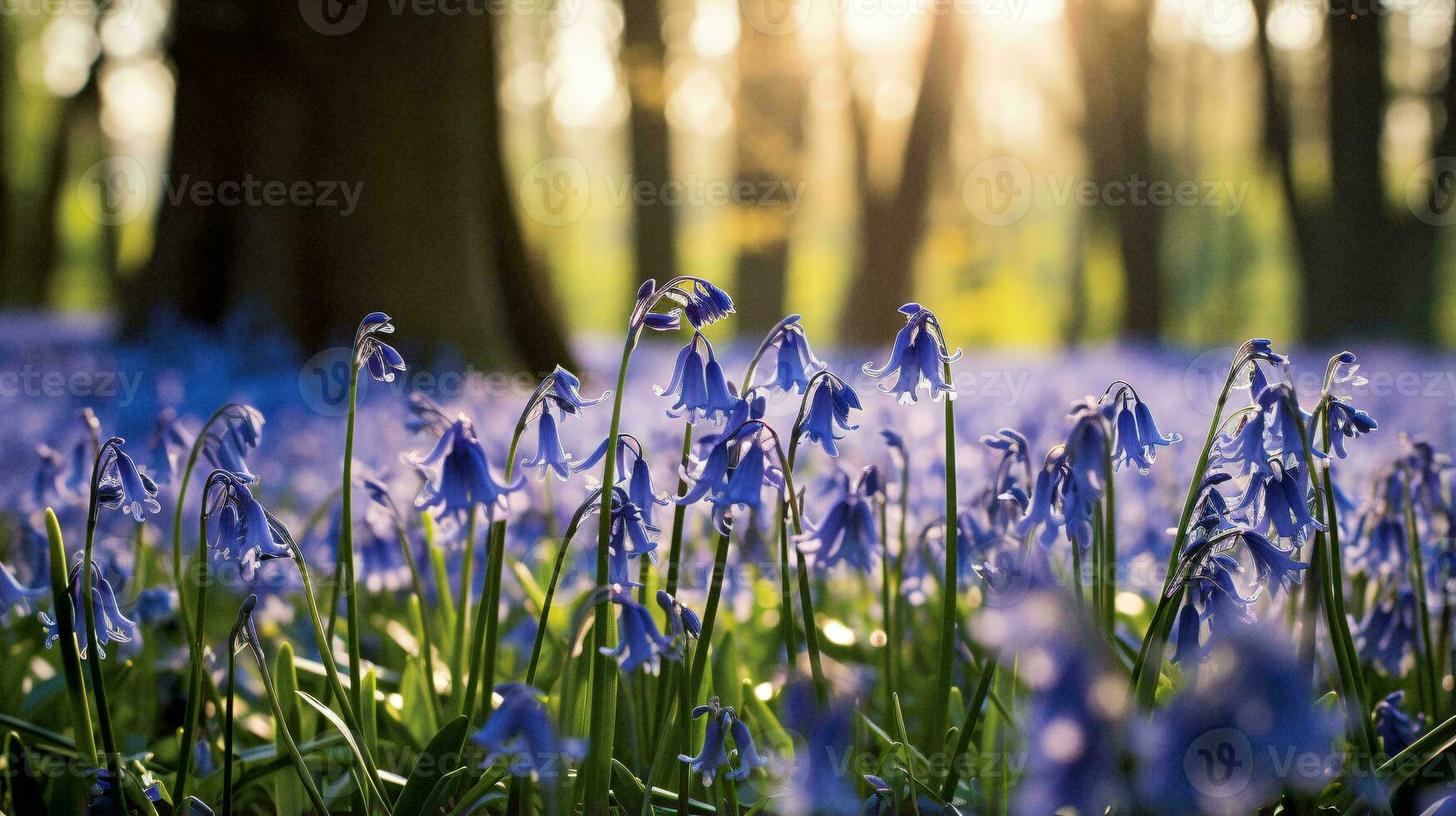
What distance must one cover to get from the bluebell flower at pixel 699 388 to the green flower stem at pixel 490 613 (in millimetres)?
295

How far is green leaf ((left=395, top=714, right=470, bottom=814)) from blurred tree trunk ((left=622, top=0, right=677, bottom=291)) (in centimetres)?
1528

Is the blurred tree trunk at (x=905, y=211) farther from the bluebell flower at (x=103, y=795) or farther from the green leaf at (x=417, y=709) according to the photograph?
the bluebell flower at (x=103, y=795)

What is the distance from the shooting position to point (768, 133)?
21328mm

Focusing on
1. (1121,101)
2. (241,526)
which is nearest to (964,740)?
(241,526)

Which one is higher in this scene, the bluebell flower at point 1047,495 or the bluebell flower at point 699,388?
the bluebell flower at point 699,388

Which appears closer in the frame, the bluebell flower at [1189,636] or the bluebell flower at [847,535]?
the bluebell flower at [1189,636]

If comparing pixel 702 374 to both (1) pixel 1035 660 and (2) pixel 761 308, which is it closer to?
(1) pixel 1035 660

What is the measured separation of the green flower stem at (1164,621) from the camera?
5.70 feet

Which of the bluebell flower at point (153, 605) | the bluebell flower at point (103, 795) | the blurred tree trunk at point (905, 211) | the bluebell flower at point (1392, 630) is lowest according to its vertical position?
the bluebell flower at point (1392, 630)

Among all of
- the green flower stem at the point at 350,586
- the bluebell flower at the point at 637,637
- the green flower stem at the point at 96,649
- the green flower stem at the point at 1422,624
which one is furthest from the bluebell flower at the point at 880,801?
the green flower stem at the point at 1422,624

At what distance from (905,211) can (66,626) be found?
49.7 feet

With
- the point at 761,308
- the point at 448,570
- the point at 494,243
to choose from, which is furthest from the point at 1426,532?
the point at 761,308

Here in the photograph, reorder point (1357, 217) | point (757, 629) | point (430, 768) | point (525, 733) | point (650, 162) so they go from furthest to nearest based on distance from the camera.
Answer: point (650, 162), point (1357, 217), point (757, 629), point (430, 768), point (525, 733)

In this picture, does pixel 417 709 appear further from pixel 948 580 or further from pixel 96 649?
pixel 948 580
